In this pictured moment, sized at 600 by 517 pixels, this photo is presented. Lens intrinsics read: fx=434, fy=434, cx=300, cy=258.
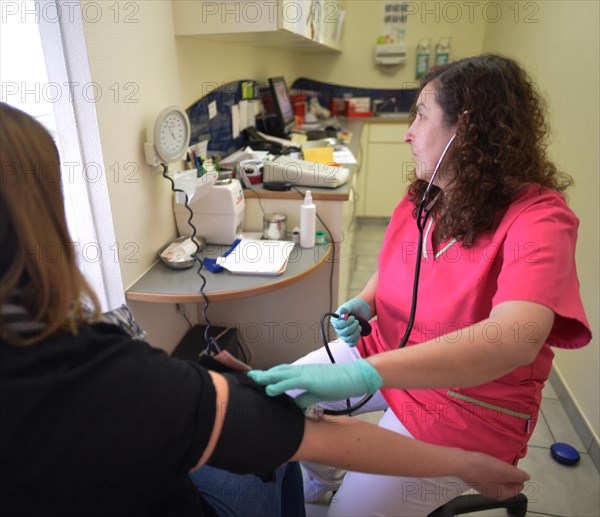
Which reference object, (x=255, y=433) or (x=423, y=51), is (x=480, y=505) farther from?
(x=423, y=51)

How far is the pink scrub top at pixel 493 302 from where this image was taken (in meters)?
0.88

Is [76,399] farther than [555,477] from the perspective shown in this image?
No

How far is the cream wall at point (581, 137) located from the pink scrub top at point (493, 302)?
0.91 meters

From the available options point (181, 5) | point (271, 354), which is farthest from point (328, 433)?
point (181, 5)

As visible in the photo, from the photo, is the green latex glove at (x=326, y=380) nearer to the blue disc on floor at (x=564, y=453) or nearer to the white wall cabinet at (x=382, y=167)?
the blue disc on floor at (x=564, y=453)

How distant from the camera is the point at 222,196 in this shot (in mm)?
1661

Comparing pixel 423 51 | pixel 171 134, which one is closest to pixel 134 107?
pixel 171 134

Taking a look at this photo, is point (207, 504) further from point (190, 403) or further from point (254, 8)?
point (254, 8)

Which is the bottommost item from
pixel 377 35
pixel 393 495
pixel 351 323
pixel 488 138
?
pixel 393 495

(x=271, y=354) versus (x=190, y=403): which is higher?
(x=190, y=403)

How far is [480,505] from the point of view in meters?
1.42

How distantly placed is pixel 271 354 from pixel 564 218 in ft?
5.05

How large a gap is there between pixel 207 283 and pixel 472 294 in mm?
841

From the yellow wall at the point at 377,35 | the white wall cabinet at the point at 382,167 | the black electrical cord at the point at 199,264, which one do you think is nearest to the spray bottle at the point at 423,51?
the yellow wall at the point at 377,35
